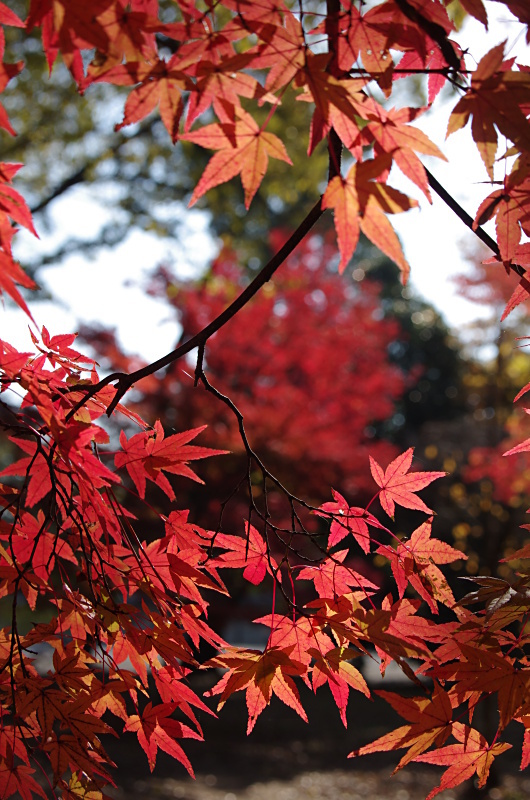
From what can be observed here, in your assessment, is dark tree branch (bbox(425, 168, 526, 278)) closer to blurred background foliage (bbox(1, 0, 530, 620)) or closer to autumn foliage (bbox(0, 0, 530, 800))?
autumn foliage (bbox(0, 0, 530, 800))

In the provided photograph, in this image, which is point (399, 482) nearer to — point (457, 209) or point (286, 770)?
point (457, 209)

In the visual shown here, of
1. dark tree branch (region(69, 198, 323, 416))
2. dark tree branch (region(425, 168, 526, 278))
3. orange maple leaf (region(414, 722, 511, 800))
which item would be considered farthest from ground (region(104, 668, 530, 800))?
dark tree branch (region(425, 168, 526, 278))

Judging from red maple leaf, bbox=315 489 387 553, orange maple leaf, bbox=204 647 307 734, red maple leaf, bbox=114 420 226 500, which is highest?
red maple leaf, bbox=114 420 226 500

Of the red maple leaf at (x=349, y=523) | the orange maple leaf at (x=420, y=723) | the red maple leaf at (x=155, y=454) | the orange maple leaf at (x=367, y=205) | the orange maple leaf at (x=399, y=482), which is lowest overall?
the orange maple leaf at (x=420, y=723)

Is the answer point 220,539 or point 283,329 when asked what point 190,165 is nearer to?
point 283,329

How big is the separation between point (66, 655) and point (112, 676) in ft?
0.25

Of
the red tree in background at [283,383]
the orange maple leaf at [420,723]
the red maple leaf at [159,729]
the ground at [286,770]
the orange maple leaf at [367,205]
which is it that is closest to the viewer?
the orange maple leaf at [367,205]

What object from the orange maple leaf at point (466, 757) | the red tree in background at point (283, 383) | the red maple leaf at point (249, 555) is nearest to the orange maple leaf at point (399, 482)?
the red maple leaf at point (249, 555)

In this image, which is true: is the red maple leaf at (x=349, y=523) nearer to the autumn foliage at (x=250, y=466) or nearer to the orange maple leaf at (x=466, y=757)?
the autumn foliage at (x=250, y=466)

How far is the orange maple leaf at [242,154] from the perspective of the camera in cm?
66

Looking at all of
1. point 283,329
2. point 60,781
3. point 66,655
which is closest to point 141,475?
point 66,655

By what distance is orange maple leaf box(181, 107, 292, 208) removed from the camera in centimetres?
66

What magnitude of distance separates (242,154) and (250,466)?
39cm

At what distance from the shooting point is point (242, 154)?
26.6 inches
